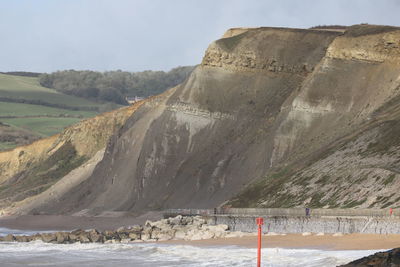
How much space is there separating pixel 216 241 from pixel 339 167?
1105cm

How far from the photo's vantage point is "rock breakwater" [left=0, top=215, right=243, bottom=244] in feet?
173

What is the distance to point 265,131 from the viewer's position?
251 ft

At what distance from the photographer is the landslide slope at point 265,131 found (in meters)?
58.9

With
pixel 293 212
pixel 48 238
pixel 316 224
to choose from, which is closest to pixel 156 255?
pixel 316 224

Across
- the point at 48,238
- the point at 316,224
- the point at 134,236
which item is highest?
the point at 316,224

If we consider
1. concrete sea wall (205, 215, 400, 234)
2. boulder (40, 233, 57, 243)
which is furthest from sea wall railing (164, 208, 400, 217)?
boulder (40, 233, 57, 243)

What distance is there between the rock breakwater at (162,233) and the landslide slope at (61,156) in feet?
168

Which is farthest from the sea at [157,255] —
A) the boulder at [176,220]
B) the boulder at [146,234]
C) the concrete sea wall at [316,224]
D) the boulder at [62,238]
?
the boulder at [176,220]

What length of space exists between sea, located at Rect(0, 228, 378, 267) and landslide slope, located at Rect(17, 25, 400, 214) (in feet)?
35.9

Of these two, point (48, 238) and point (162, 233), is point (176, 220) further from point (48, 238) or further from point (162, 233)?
point (48, 238)

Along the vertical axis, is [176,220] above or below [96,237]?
above

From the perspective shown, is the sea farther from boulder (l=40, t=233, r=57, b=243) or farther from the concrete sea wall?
the concrete sea wall

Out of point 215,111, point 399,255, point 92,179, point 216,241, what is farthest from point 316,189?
point 92,179

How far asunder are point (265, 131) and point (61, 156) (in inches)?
2004
